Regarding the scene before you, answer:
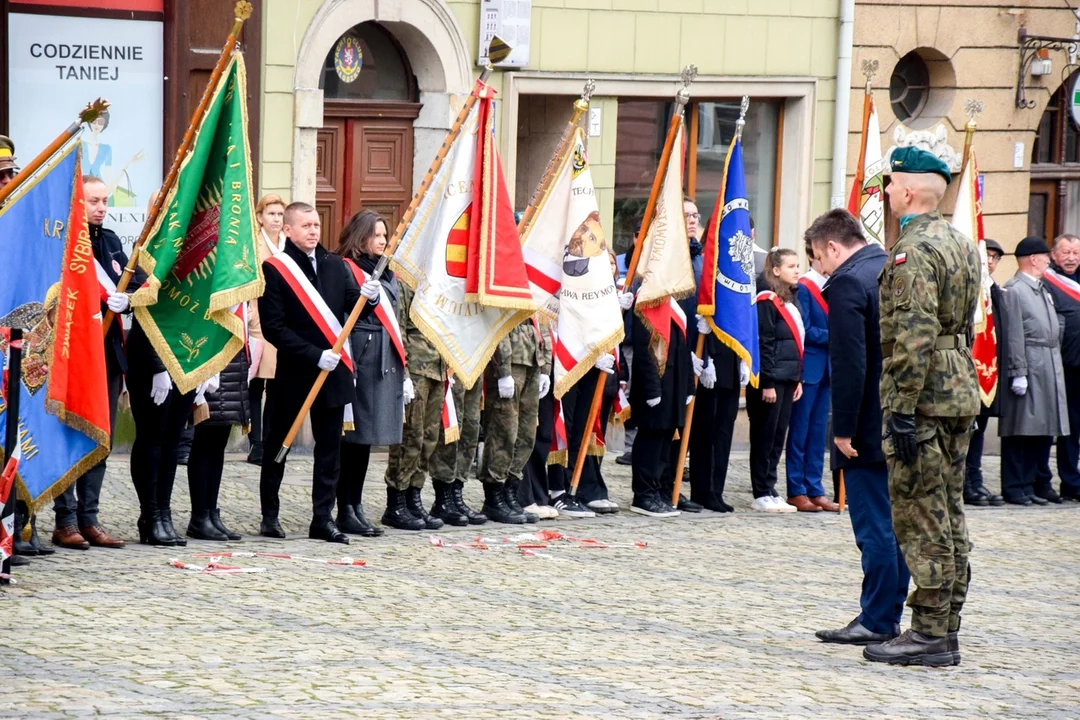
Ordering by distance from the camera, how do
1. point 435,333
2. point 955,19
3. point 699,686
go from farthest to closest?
1. point 955,19
2. point 435,333
3. point 699,686

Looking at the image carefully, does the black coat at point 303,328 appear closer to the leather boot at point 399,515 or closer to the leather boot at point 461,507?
the leather boot at point 399,515

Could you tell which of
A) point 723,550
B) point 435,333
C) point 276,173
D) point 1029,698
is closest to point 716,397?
point 723,550

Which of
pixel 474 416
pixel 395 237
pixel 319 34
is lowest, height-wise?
pixel 474 416

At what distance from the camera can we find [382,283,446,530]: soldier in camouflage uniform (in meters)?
11.0

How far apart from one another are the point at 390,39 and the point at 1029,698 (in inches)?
377

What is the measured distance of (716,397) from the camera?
12703 millimetres

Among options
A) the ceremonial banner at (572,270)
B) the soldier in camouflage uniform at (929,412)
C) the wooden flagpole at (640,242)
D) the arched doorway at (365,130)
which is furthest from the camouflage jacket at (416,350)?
the arched doorway at (365,130)

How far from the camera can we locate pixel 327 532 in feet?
34.3

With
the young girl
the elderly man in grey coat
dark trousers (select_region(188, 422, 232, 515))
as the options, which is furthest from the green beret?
the elderly man in grey coat

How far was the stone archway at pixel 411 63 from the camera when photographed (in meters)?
14.5

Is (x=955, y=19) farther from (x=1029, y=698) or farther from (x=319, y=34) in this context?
(x=1029, y=698)

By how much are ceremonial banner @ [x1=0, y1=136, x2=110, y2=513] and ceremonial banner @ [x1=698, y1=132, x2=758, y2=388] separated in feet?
15.1

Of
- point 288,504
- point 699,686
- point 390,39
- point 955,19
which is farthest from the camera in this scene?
point 955,19

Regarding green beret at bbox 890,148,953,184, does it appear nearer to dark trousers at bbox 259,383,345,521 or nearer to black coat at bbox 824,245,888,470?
black coat at bbox 824,245,888,470
